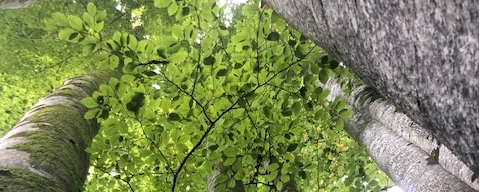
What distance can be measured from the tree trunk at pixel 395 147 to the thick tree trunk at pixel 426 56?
4.29ft

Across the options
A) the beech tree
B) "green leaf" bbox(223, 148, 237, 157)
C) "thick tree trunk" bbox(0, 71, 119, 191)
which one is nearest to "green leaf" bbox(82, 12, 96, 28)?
the beech tree

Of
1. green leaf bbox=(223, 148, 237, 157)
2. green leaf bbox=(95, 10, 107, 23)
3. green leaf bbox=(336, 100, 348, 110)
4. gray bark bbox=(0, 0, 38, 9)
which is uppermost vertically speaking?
gray bark bbox=(0, 0, 38, 9)

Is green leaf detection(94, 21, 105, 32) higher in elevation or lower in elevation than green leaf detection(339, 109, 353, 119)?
higher

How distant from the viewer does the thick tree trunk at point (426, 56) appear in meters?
0.50

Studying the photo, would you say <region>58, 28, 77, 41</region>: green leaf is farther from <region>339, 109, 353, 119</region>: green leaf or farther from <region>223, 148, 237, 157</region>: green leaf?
<region>339, 109, 353, 119</region>: green leaf

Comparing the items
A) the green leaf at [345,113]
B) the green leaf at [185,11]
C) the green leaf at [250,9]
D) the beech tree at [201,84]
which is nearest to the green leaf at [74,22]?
the beech tree at [201,84]

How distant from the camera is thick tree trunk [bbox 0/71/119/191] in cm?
154

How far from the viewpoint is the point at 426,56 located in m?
0.57

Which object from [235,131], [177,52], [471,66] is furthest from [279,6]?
[235,131]

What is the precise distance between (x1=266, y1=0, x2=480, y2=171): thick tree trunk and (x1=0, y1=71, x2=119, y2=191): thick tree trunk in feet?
4.54

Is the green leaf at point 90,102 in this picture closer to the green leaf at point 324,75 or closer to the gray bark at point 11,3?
the green leaf at point 324,75

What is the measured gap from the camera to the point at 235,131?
2311mm

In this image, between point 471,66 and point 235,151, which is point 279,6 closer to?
point 471,66

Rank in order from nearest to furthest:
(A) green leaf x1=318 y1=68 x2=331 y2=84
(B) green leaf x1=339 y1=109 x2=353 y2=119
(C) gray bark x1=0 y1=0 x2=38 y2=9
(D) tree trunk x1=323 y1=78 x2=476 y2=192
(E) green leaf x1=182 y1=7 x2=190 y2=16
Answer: (E) green leaf x1=182 y1=7 x2=190 y2=16, (A) green leaf x1=318 y1=68 x2=331 y2=84, (B) green leaf x1=339 y1=109 x2=353 y2=119, (D) tree trunk x1=323 y1=78 x2=476 y2=192, (C) gray bark x1=0 y1=0 x2=38 y2=9
